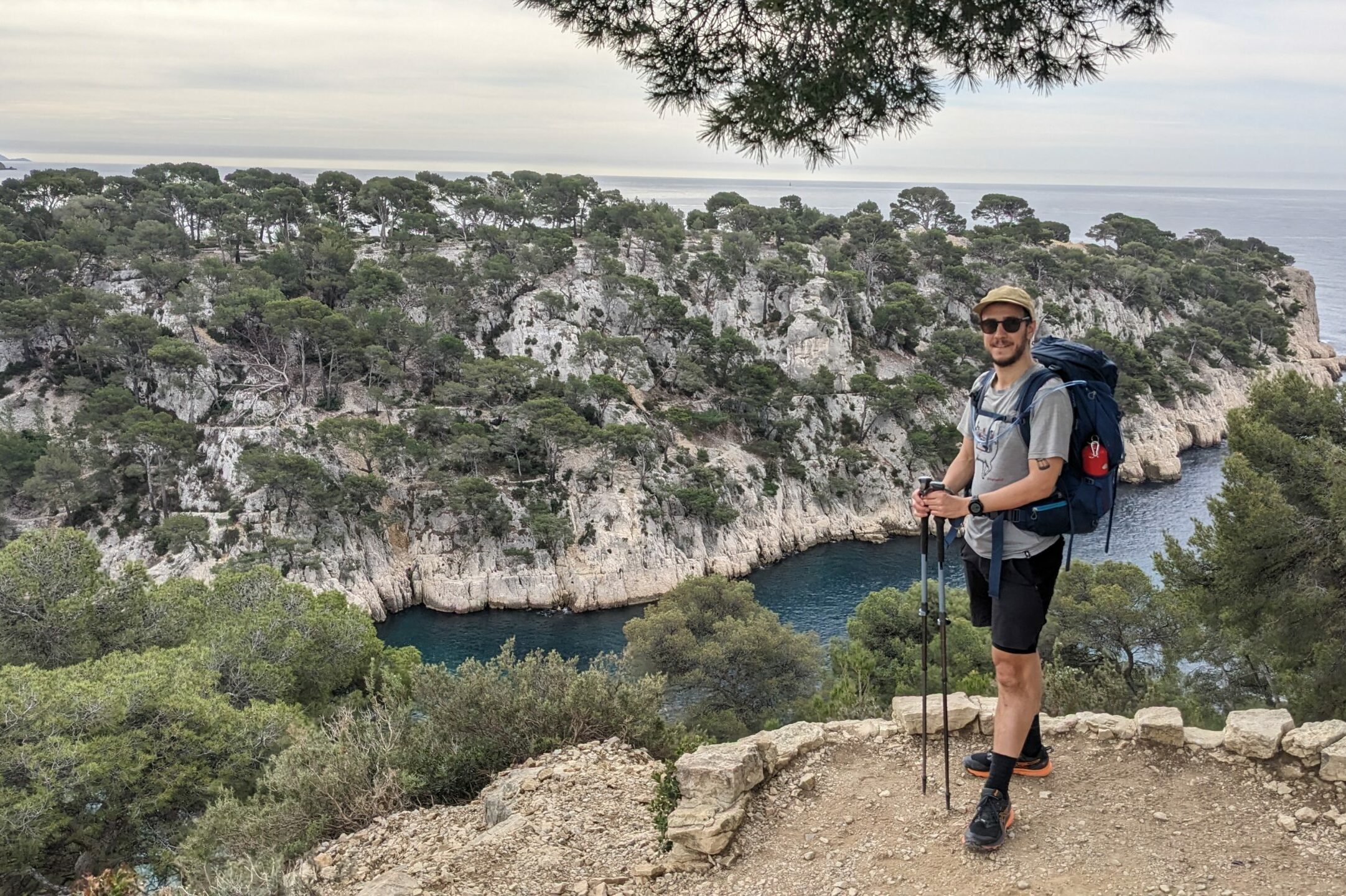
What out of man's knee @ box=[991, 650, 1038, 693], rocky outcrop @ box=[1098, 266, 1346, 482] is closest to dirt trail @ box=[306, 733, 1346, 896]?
man's knee @ box=[991, 650, 1038, 693]

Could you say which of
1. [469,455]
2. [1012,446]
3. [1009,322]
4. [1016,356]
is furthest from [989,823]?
[469,455]

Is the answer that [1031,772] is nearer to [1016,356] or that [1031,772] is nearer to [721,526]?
[1016,356]

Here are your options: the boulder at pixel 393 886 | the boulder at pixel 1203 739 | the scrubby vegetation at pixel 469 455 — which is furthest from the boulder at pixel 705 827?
the boulder at pixel 1203 739

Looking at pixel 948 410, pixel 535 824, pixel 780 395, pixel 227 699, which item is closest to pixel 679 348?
pixel 780 395

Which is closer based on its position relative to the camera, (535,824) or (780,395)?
(535,824)

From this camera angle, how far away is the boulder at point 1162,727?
13.9ft

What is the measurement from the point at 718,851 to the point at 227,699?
9.52 metres

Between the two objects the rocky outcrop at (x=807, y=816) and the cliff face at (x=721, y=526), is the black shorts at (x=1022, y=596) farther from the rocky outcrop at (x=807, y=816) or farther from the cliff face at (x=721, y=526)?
the cliff face at (x=721, y=526)

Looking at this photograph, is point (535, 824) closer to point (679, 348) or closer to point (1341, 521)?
point (1341, 521)

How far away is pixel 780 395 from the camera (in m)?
36.6

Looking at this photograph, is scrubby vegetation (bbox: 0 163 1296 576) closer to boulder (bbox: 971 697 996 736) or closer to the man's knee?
boulder (bbox: 971 697 996 736)

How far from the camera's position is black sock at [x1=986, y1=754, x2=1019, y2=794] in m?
3.38

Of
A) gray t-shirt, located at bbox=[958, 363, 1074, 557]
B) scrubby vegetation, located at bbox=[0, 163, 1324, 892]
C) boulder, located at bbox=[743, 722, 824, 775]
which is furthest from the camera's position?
scrubby vegetation, located at bbox=[0, 163, 1324, 892]

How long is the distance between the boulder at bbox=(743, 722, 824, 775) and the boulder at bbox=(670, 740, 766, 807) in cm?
12
